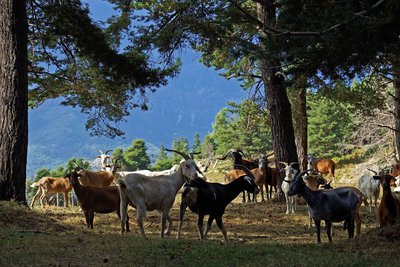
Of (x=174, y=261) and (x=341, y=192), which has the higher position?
(x=341, y=192)

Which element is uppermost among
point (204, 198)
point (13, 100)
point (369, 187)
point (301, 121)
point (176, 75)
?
point (176, 75)

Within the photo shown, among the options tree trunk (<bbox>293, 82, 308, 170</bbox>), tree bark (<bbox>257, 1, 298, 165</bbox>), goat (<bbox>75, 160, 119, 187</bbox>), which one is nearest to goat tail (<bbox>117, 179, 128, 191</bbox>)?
tree bark (<bbox>257, 1, 298, 165</bbox>)

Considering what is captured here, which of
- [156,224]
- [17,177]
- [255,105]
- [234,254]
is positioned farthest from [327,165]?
[234,254]

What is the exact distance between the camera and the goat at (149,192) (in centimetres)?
1145

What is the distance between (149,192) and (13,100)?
4415 millimetres

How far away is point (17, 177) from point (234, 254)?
22.2ft

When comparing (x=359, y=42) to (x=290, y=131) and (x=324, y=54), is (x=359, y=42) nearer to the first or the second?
(x=324, y=54)

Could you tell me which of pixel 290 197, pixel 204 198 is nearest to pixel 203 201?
pixel 204 198

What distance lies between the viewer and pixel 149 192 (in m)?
11.6

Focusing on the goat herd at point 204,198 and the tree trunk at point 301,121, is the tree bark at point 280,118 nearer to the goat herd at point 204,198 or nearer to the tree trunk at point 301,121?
the tree trunk at point 301,121

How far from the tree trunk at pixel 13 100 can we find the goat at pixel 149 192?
3271 millimetres

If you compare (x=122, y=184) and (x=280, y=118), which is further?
(x=280, y=118)

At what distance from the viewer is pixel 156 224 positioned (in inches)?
574

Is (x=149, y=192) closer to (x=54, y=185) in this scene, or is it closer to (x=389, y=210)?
(x=389, y=210)
